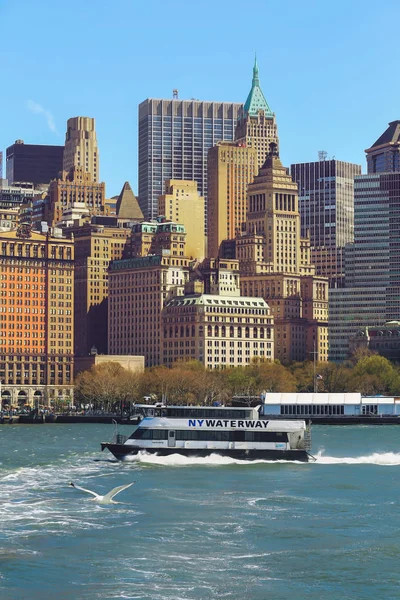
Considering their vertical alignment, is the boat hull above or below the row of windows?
below

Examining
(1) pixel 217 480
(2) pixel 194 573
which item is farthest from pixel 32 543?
(1) pixel 217 480

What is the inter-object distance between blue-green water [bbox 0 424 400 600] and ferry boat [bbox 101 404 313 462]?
2.51m

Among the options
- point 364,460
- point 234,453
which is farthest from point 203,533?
point 364,460

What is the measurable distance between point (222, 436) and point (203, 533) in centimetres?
5045

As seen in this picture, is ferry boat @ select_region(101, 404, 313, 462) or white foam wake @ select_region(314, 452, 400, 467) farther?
white foam wake @ select_region(314, 452, 400, 467)

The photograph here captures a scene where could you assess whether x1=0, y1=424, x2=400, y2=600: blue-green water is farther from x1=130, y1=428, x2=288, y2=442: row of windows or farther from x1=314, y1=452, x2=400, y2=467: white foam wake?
x1=314, y1=452, x2=400, y2=467: white foam wake

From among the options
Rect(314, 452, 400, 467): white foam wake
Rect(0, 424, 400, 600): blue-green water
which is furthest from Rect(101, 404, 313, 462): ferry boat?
Rect(314, 452, 400, 467): white foam wake

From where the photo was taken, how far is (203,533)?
10112 cm

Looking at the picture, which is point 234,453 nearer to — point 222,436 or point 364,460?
point 222,436

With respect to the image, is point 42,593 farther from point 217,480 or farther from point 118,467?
point 118,467

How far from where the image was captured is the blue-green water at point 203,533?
3364 inches

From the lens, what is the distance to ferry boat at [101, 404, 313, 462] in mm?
150500

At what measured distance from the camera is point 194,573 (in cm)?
8838

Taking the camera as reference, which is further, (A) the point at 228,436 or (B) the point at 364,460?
(B) the point at 364,460
